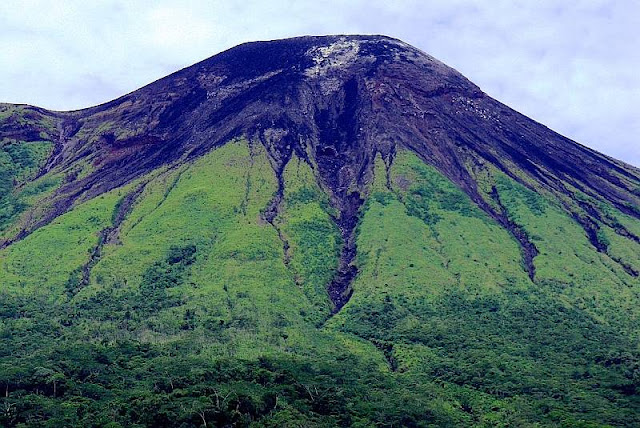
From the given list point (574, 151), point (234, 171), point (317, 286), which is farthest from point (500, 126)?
point (317, 286)

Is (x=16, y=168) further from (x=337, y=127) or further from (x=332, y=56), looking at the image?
(x=332, y=56)

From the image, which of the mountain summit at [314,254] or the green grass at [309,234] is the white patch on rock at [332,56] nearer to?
the mountain summit at [314,254]

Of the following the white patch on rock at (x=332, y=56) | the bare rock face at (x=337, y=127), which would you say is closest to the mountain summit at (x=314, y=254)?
the bare rock face at (x=337, y=127)

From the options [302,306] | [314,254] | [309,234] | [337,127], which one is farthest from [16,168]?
[302,306]

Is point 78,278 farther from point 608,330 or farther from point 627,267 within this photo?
point 627,267

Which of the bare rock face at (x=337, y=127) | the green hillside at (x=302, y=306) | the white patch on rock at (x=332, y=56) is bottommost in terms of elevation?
the green hillside at (x=302, y=306)
